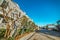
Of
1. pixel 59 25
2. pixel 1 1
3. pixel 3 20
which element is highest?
pixel 59 25

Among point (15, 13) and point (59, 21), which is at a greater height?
point (59, 21)

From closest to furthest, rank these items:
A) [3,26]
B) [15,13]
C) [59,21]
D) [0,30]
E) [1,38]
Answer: [1,38]
[0,30]
[3,26]
[15,13]
[59,21]

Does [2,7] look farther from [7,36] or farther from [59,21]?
[59,21]

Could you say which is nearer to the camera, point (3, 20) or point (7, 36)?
point (7, 36)

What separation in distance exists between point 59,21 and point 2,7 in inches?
1556

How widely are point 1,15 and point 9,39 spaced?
352cm

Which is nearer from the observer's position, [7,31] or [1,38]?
[1,38]

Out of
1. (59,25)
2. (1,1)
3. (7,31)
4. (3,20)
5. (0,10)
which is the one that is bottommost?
(7,31)

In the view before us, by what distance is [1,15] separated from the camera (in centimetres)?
1310

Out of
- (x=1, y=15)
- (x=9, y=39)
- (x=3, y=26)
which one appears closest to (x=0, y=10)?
(x=1, y=15)

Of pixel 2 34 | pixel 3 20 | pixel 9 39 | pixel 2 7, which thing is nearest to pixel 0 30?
pixel 2 34

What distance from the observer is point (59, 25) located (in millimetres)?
50375

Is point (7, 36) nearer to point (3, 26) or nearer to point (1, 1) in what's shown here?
point (3, 26)

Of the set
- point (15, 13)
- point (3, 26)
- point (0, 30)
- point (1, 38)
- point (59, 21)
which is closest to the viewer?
point (1, 38)
